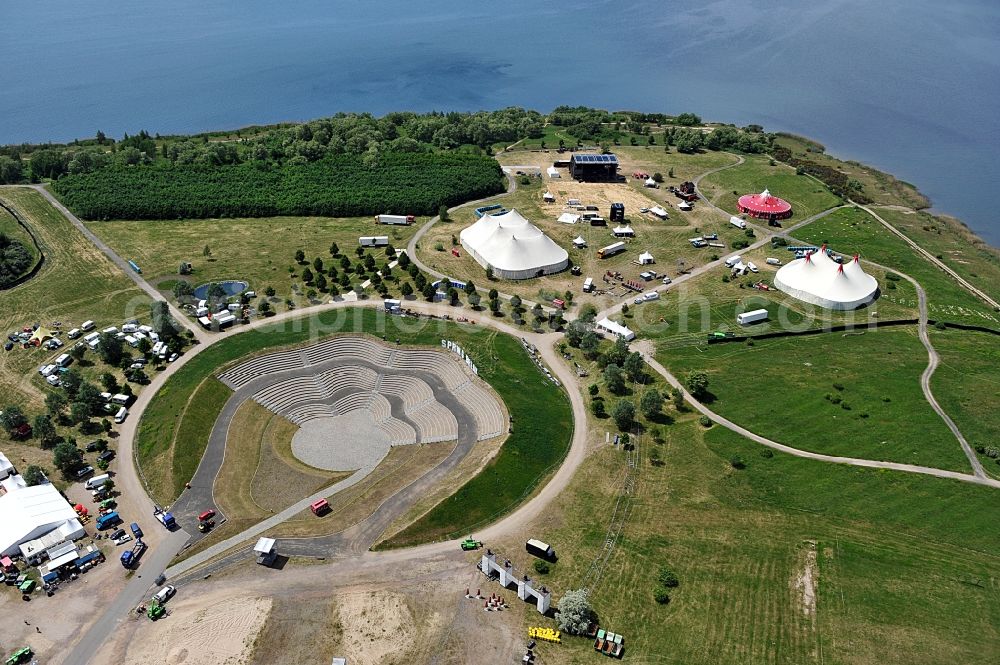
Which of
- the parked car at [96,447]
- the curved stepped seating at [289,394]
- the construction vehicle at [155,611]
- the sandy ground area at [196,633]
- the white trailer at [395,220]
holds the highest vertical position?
the parked car at [96,447]

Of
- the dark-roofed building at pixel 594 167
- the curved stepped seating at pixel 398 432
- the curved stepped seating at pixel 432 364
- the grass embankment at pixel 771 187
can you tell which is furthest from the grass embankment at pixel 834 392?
the dark-roofed building at pixel 594 167

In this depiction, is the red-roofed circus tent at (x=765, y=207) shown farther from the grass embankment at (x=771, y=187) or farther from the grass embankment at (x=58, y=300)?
the grass embankment at (x=58, y=300)

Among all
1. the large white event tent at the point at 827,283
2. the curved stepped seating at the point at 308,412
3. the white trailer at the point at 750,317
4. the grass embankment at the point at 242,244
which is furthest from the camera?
the grass embankment at the point at 242,244

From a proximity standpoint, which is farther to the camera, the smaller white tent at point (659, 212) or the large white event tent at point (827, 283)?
the smaller white tent at point (659, 212)

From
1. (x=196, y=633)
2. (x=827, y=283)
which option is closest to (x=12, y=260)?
(x=196, y=633)

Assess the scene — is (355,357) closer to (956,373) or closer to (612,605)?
(612,605)

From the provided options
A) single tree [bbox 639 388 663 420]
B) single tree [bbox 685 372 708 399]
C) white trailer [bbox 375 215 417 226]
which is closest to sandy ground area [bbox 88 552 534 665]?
single tree [bbox 639 388 663 420]

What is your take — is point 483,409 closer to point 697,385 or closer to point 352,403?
point 352,403

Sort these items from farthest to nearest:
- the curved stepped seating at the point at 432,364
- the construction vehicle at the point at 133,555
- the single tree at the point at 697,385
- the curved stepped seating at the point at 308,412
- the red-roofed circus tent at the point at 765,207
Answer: the red-roofed circus tent at the point at 765,207
the curved stepped seating at the point at 432,364
the single tree at the point at 697,385
the curved stepped seating at the point at 308,412
the construction vehicle at the point at 133,555
